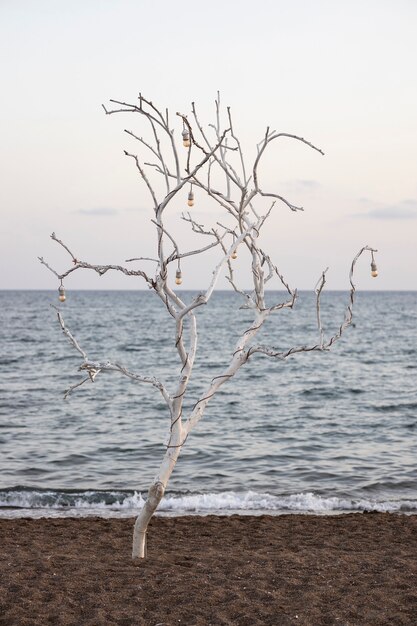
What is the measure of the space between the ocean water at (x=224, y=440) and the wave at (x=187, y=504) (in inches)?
1.3

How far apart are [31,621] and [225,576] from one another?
207 cm

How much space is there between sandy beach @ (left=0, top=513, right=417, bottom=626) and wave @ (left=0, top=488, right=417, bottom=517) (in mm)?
1940

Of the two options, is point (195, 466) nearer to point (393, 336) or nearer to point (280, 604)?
point (280, 604)

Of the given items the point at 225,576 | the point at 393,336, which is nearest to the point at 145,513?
the point at 225,576

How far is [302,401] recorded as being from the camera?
27.3 m

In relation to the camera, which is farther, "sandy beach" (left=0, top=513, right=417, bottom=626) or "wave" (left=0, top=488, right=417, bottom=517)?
"wave" (left=0, top=488, right=417, bottom=517)

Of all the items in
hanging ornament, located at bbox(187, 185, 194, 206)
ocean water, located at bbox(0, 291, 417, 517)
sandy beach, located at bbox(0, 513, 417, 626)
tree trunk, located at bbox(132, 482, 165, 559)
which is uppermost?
hanging ornament, located at bbox(187, 185, 194, 206)

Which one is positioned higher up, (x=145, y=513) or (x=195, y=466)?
(x=145, y=513)

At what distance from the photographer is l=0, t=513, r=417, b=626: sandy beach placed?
6.90m

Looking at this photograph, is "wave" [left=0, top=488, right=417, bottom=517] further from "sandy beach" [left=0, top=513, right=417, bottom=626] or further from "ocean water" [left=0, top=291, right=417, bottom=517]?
"sandy beach" [left=0, top=513, right=417, bottom=626]

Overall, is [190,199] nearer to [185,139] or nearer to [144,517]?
[185,139]

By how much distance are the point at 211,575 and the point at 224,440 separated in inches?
456

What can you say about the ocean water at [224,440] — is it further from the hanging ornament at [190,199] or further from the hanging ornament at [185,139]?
the hanging ornament at [185,139]

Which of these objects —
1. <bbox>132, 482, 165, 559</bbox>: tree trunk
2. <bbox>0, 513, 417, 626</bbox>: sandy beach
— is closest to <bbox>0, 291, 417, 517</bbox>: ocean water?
<bbox>0, 513, 417, 626</bbox>: sandy beach
